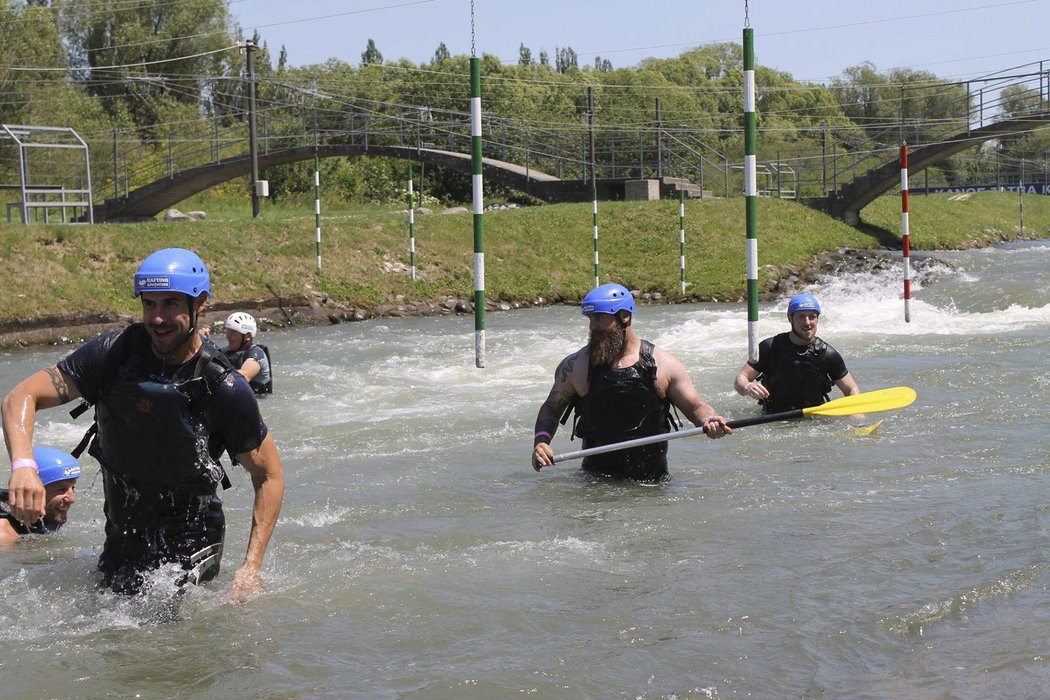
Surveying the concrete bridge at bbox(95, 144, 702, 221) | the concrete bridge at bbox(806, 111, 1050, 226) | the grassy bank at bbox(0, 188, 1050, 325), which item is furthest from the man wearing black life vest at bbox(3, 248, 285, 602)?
the concrete bridge at bbox(806, 111, 1050, 226)

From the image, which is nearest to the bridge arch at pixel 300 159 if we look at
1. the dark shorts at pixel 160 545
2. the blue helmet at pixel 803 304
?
the blue helmet at pixel 803 304

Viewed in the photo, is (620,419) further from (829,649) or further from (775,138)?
(775,138)

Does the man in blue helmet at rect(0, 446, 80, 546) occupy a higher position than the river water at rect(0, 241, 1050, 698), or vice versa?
the man in blue helmet at rect(0, 446, 80, 546)

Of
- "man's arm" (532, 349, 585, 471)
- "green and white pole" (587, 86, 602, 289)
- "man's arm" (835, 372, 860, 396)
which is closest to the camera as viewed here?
"man's arm" (532, 349, 585, 471)

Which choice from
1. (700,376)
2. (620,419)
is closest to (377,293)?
(700,376)

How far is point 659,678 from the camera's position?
14.7ft

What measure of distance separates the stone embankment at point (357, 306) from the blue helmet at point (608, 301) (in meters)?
14.7

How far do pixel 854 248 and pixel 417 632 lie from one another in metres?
28.7

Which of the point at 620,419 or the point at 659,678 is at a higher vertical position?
the point at 620,419

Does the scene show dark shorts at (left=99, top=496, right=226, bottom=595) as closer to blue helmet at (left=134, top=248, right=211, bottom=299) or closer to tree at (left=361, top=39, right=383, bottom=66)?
blue helmet at (left=134, top=248, right=211, bottom=299)

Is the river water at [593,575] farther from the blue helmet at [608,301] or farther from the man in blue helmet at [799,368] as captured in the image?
the blue helmet at [608,301]

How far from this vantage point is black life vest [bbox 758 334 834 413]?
30.9 ft

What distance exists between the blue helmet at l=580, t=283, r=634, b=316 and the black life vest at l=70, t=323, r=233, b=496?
2913 millimetres

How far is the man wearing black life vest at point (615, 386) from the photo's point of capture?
23.1ft
